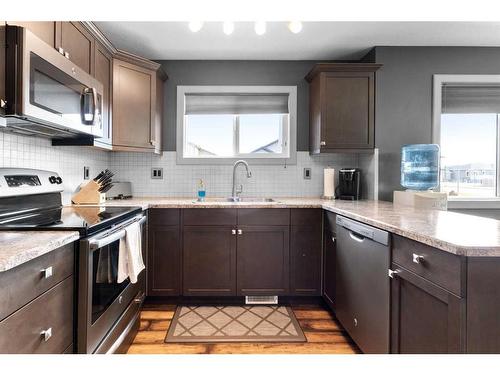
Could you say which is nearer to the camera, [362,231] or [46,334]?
[46,334]

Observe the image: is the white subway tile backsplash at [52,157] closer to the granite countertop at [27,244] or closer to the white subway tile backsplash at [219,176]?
the white subway tile backsplash at [219,176]

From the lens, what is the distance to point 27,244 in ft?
3.41

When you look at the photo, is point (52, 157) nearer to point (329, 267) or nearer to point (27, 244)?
point (27, 244)

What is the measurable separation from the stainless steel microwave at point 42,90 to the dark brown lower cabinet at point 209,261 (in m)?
1.14

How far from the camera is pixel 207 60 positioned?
124 inches

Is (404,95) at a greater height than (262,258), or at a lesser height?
greater

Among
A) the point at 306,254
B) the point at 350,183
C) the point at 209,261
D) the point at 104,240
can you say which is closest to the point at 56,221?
the point at 104,240

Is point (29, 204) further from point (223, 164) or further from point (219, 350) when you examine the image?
point (223, 164)

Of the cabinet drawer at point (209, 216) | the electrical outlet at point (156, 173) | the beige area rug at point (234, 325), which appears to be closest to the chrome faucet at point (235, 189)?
the cabinet drawer at point (209, 216)

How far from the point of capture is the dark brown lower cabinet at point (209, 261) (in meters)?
2.56

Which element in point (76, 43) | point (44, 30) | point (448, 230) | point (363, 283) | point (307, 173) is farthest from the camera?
point (307, 173)

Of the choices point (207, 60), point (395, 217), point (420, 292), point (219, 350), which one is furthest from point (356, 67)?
point (219, 350)

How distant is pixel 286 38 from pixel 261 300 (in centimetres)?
228

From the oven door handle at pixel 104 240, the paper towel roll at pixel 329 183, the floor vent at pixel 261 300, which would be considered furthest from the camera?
the paper towel roll at pixel 329 183
